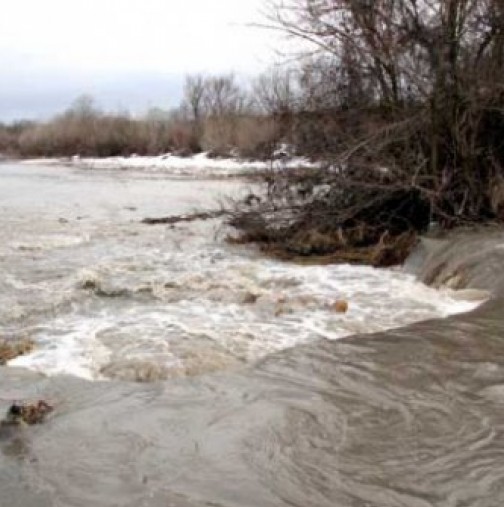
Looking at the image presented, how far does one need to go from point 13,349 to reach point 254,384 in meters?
2.55

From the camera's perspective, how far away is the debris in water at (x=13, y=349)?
7.64 m

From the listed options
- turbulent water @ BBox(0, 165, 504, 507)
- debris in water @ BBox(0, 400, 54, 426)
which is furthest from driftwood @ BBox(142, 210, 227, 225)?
debris in water @ BBox(0, 400, 54, 426)

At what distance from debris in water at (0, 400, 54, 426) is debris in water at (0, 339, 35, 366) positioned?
1398 millimetres


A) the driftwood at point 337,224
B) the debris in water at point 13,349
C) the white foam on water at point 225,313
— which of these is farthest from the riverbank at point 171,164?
the debris in water at point 13,349

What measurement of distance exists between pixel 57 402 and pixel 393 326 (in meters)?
3.90

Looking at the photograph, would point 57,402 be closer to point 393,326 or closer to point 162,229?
point 393,326

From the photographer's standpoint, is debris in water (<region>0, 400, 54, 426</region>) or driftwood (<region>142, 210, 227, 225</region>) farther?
driftwood (<region>142, 210, 227, 225</region>)

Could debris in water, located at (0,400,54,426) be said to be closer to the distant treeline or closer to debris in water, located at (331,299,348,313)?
debris in water, located at (331,299,348,313)

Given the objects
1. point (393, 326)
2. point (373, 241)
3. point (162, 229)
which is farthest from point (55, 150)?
point (393, 326)

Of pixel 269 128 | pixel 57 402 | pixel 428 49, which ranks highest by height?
pixel 428 49

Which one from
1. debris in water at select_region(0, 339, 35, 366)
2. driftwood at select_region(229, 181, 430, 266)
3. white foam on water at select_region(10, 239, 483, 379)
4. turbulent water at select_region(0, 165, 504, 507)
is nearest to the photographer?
turbulent water at select_region(0, 165, 504, 507)

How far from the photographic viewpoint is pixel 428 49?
14852mm

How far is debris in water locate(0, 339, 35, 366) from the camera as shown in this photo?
7.64 metres

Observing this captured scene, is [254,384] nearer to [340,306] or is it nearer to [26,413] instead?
[26,413]
